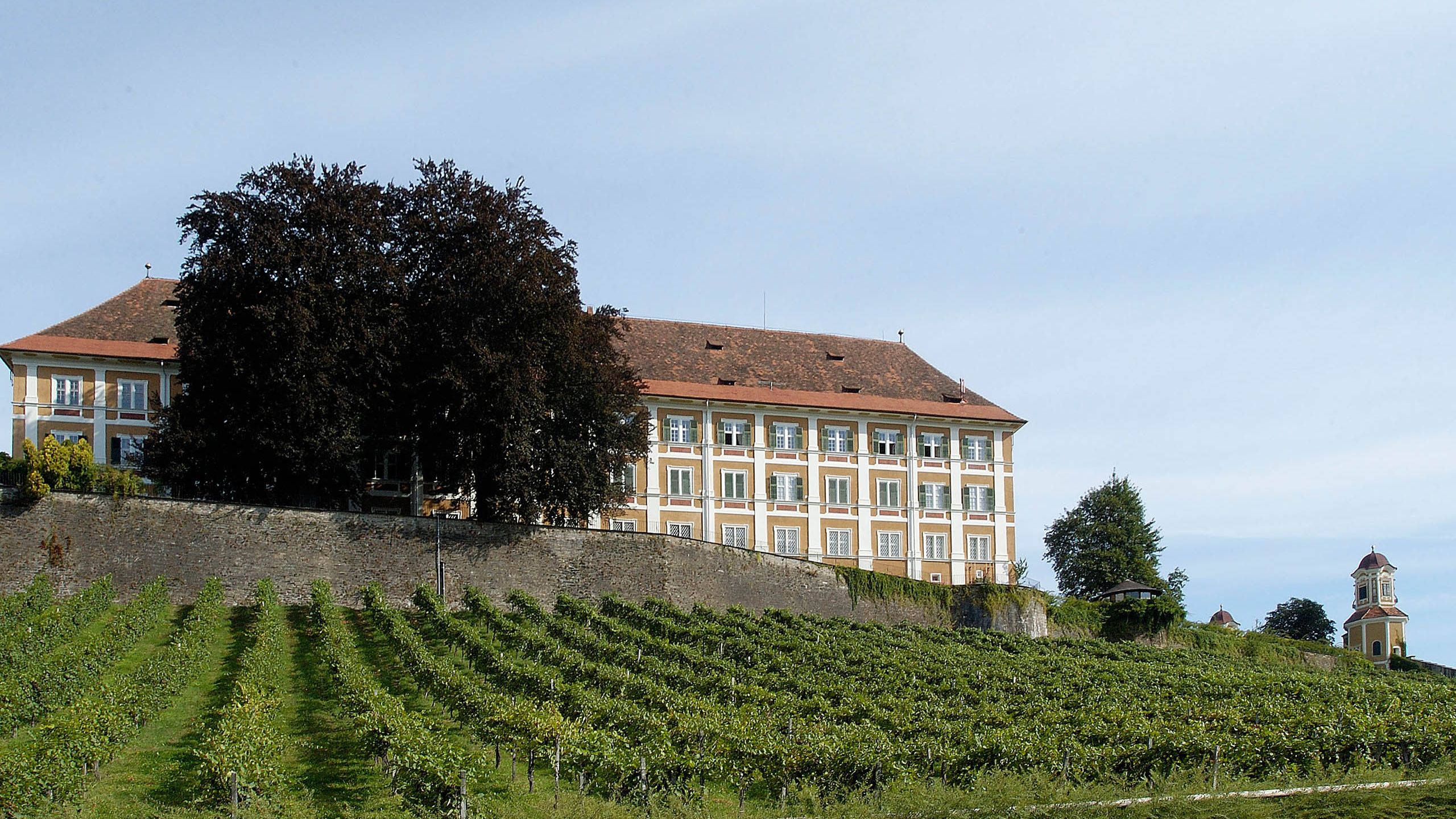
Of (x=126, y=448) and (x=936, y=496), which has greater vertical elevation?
(x=126, y=448)

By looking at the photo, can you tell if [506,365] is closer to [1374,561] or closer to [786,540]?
[786,540]

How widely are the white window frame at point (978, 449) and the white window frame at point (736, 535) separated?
10625mm

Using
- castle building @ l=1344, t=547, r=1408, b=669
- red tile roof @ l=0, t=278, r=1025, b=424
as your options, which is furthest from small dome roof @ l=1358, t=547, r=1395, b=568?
red tile roof @ l=0, t=278, r=1025, b=424

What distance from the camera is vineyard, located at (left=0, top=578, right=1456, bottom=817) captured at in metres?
26.0

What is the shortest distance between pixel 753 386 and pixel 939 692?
27.2 metres

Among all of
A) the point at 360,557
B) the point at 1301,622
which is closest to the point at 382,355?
the point at 360,557

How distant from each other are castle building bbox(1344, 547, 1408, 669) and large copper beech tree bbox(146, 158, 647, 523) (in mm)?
63934

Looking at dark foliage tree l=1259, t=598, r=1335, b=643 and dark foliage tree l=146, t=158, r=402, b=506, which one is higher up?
dark foliage tree l=146, t=158, r=402, b=506

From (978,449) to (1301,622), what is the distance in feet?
165

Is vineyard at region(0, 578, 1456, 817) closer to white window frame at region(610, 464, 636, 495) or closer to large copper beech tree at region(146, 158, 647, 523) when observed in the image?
large copper beech tree at region(146, 158, 647, 523)

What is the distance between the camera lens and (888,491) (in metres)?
65.0

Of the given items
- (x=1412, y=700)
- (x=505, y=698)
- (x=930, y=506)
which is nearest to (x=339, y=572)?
(x=505, y=698)

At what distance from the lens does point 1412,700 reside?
42.0 meters

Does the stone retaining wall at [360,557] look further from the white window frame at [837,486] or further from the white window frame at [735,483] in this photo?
the white window frame at [837,486]
